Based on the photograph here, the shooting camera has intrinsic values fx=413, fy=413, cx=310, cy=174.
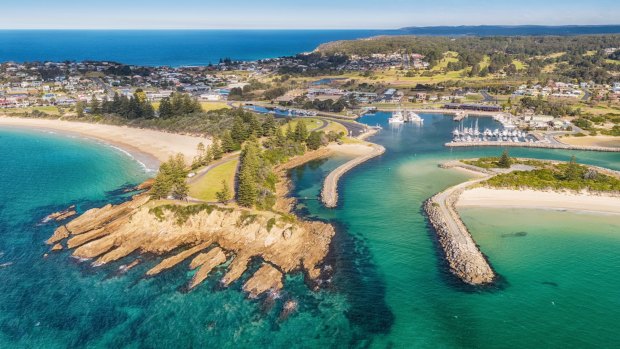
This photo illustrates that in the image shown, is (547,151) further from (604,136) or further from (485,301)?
(485,301)

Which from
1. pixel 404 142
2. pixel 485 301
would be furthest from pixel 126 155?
pixel 485 301

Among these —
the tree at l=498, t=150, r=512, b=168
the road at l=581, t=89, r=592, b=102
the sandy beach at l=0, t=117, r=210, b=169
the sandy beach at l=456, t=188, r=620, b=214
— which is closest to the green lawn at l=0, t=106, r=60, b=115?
the sandy beach at l=0, t=117, r=210, b=169

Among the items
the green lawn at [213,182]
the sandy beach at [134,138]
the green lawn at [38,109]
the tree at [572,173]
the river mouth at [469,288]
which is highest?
the green lawn at [38,109]

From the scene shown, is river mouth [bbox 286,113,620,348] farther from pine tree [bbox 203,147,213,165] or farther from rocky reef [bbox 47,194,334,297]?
pine tree [bbox 203,147,213,165]

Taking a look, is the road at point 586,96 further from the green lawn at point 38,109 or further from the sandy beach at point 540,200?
the green lawn at point 38,109

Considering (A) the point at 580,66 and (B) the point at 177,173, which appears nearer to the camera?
(B) the point at 177,173

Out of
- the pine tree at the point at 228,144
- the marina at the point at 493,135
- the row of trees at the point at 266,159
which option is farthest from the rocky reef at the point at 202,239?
the marina at the point at 493,135

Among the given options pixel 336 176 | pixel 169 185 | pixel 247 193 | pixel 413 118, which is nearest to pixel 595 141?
pixel 413 118

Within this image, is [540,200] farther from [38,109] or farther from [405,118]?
[38,109]
